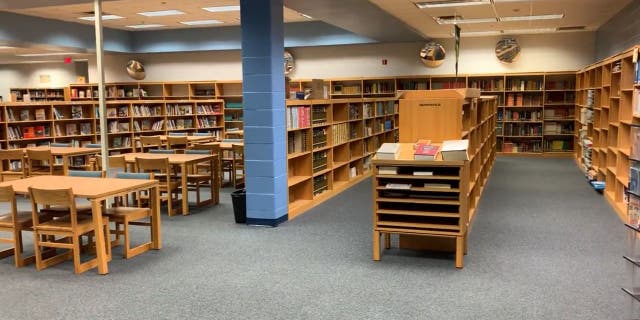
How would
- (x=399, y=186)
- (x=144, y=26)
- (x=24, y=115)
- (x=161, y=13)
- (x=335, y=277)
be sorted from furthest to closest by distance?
(x=144, y=26)
(x=161, y=13)
(x=24, y=115)
(x=399, y=186)
(x=335, y=277)

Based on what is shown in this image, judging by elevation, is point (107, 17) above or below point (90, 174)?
above

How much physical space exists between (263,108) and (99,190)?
7.51 ft

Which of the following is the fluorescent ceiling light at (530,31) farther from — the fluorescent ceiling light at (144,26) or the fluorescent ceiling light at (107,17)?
the fluorescent ceiling light at (107,17)

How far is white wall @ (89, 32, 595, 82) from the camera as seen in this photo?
45.7 feet

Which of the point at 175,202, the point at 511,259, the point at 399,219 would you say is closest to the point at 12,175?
the point at 175,202

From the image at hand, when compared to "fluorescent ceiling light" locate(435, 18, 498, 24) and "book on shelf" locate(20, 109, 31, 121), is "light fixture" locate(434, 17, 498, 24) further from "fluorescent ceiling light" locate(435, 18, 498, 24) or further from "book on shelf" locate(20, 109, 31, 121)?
"book on shelf" locate(20, 109, 31, 121)

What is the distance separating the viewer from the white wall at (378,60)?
13.9 meters

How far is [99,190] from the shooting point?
513cm

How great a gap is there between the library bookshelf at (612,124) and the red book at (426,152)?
2.77 m

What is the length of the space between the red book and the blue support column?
219 centimetres

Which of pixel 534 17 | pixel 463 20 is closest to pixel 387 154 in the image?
pixel 463 20

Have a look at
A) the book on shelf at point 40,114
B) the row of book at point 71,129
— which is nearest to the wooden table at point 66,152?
the book on shelf at point 40,114

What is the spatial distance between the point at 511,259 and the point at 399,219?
1203 mm

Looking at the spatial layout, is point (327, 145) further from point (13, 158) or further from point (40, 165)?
point (40, 165)
